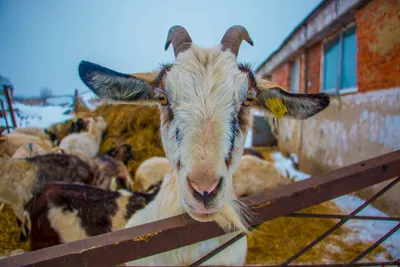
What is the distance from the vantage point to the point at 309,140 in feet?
23.1

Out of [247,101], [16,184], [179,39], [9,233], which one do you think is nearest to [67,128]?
[16,184]

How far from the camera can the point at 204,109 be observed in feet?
4.70

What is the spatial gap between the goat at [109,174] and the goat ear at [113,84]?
4.08 meters

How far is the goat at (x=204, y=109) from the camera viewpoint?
1235 mm

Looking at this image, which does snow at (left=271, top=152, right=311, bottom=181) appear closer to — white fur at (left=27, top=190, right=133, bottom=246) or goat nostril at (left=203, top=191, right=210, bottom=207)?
white fur at (left=27, top=190, right=133, bottom=246)

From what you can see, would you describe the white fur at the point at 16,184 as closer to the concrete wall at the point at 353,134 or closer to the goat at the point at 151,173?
the goat at the point at 151,173

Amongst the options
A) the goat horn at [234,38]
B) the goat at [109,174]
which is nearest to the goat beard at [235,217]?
the goat horn at [234,38]

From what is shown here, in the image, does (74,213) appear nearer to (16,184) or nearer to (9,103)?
(16,184)

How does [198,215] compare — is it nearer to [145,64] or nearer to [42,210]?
[145,64]

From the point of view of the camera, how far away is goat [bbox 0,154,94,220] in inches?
155

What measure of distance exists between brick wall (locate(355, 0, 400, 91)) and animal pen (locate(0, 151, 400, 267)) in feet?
10.1

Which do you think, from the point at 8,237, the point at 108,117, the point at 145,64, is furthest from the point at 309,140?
the point at 108,117

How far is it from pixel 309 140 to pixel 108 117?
8.54 m

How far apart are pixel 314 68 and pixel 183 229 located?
23.8 feet
